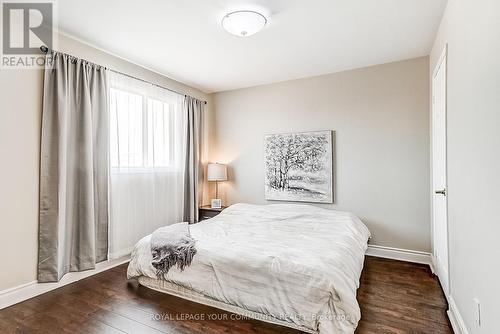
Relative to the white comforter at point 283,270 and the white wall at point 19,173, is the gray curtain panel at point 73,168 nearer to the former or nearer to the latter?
the white wall at point 19,173

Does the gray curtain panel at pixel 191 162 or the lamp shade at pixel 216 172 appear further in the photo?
the lamp shade at pixel 216 172

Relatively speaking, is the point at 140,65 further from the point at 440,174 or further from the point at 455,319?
the point at 455,319

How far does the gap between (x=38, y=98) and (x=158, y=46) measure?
1.29m

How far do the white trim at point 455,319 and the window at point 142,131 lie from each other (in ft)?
11.4

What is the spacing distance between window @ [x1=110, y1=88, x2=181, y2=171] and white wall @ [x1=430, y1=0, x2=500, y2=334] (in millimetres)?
3315

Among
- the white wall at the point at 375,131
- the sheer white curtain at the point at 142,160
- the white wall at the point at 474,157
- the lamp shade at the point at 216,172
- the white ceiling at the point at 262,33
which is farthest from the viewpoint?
the lamp shade at the point at 216,172

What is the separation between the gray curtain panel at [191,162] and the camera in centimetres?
418

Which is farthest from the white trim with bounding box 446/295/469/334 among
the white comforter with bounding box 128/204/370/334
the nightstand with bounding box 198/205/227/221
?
the nightstand with bounding box 198/205/227/221

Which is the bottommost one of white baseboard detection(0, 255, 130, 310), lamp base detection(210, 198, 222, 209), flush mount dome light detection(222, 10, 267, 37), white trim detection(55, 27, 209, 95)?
white baseboard detection(0, 255, 130, 310)

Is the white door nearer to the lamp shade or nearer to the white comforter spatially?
the white comforter

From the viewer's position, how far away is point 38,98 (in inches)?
99.0

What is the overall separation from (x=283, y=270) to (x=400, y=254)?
2243mm

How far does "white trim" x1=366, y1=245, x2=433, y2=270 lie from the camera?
10.7 ft

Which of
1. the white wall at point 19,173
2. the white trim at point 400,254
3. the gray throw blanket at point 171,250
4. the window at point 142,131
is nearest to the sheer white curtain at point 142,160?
the window at point 142,131
